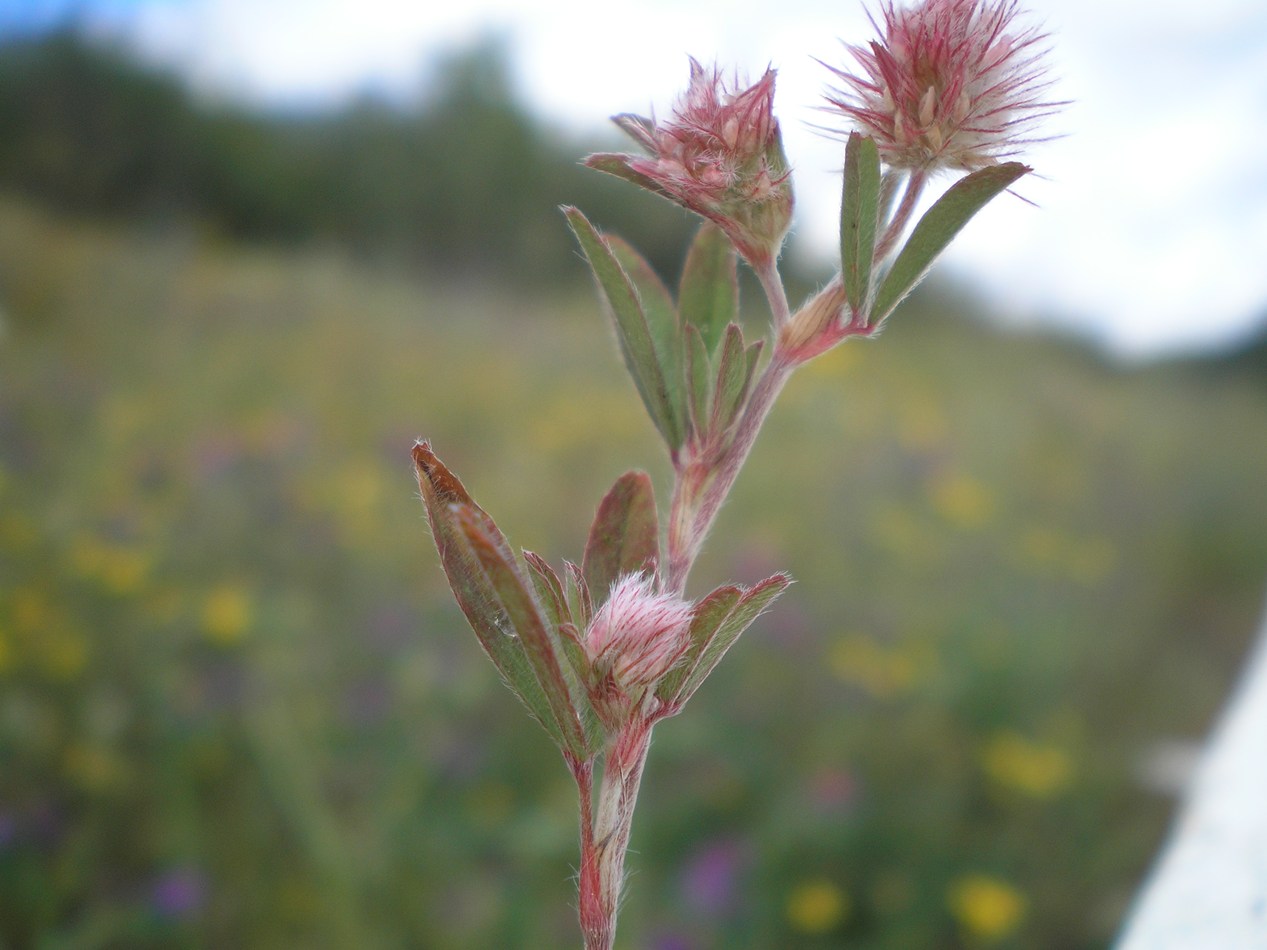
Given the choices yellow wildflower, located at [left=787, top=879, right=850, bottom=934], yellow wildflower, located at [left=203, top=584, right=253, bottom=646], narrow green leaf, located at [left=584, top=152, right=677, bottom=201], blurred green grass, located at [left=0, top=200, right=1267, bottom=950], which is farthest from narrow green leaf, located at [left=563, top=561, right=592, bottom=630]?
yellow wildflower, located at [left=203, top=584, right=253, bottom=646]

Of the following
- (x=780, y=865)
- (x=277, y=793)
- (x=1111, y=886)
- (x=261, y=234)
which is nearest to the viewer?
(x=277, y=793)

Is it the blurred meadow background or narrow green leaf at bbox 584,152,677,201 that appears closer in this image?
narrow green leaf at bbox 584,152,677,201

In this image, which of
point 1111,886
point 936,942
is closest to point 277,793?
point 936,942

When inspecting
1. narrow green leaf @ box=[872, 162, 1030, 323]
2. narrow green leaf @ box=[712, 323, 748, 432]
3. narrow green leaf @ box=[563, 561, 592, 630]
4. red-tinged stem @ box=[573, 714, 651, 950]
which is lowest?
red-tinged stem @ box=[573, 714, 651, 950]

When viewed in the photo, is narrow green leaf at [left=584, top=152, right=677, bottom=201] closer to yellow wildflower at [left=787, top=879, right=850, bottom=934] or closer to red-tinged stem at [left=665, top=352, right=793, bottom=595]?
red-tinged stem at [left=665, top=352, right=793, bottom=595]

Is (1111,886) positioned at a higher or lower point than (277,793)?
lower

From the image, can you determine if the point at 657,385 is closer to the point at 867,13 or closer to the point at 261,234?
the point at 867,13
